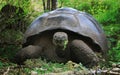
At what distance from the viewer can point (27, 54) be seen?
499cm

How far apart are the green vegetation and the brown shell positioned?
0.22 meters

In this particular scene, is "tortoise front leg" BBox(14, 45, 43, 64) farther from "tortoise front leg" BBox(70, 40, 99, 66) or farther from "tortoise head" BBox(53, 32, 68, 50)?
"tortoise front leg" BBox(70, 40, 99, 66)

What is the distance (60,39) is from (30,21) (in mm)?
1821

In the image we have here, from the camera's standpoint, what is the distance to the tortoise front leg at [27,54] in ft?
16.4

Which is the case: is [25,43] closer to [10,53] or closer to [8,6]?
[10,53]

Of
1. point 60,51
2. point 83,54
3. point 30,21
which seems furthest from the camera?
point 30,21

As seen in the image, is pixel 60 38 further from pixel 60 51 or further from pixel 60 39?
pixel 60 51

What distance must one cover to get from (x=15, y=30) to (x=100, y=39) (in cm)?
149

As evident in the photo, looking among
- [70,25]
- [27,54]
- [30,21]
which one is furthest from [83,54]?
[30,21]

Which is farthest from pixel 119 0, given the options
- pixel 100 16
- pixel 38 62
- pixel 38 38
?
pixel 38 62

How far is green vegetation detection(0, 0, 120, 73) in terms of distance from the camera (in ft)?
16.3

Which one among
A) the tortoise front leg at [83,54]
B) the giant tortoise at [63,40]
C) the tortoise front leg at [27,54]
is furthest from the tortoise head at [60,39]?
the tortoise front leg at [27,54]

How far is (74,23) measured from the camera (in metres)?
5.09

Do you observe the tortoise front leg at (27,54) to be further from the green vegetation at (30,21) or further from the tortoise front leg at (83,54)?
the tortoise front leg at (83,54)
